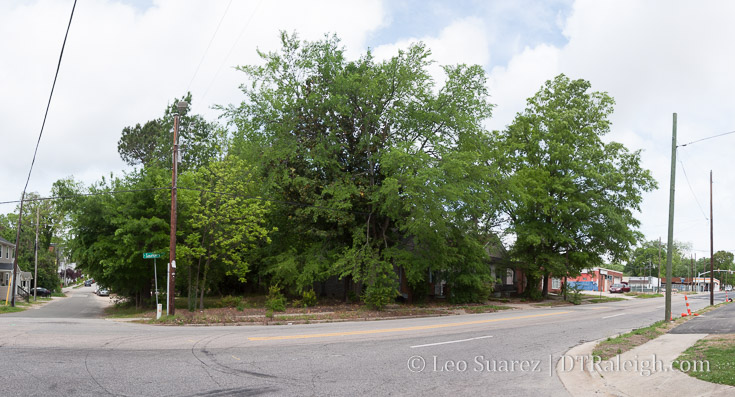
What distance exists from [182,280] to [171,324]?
1170 centimetres

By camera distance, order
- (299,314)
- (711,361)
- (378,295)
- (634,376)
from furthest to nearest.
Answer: (378,295) < (299,314) < (711,361) < (634,376)

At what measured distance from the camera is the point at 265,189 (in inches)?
1077

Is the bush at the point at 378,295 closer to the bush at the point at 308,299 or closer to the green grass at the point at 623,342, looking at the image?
the bush at the point at 308,299

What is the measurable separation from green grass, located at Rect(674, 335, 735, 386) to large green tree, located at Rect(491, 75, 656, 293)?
24.5 metres

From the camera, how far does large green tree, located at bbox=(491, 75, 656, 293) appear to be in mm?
37250

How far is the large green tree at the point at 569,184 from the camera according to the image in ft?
122

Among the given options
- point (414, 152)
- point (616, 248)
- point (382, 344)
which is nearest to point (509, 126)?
point (616, 248)

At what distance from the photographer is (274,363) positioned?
9.37m

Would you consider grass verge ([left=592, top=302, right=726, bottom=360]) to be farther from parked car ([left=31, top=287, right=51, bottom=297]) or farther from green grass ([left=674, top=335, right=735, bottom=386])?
parked car ([left=31, top=287, right=51, bottom=297])

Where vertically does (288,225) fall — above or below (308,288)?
above

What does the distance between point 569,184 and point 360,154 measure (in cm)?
1867

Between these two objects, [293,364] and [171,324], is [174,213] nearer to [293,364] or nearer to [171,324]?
[171,324]

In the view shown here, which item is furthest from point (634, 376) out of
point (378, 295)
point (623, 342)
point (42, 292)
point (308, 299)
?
point (42, 292)

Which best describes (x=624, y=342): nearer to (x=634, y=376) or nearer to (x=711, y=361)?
(x=711, y=361)
